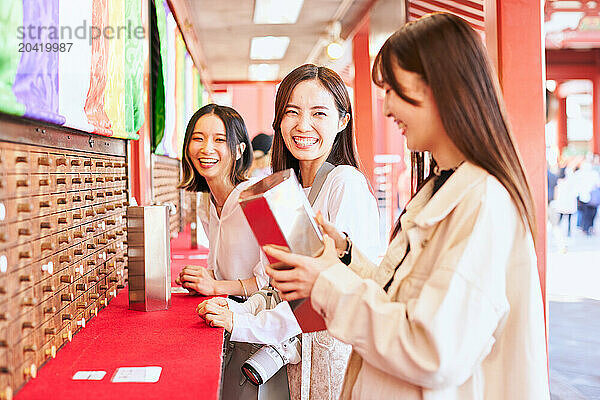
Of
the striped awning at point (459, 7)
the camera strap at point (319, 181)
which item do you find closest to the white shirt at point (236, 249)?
the camera strap at point (319, 181)

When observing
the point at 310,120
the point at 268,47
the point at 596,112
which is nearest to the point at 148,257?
the point at 310,120

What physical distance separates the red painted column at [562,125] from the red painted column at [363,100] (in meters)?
10.2

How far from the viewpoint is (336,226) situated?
2.17m

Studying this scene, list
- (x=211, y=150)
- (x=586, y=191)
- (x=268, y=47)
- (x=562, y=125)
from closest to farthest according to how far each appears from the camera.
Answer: (x=211, y=150)
(x=268, y=47)
(x=586, y=191)
(x=562, y=125)

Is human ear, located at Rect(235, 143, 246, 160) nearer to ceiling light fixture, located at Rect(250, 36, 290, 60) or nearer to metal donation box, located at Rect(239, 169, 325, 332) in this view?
metal donation box, located at Rect(239, 169, 325, 332)

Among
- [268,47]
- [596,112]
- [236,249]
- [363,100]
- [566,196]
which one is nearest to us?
[236,249]

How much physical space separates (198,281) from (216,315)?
1.63ft

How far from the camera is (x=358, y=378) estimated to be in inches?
55.4

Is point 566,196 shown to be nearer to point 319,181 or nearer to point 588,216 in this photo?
point 588,216

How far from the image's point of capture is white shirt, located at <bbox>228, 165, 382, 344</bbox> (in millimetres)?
2051

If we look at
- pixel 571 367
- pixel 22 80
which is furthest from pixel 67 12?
pixel 571 367

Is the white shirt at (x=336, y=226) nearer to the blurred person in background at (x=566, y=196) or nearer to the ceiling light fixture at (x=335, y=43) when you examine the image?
the ceiling light fixture at (x=335, y=43)

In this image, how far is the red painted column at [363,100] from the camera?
26.8 feet

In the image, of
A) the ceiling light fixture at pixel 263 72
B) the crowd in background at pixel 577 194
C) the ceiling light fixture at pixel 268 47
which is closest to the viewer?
the ceiling light fixture at pixel 268 47
